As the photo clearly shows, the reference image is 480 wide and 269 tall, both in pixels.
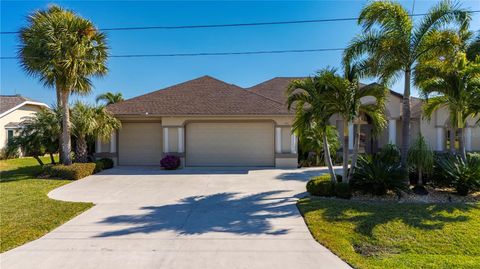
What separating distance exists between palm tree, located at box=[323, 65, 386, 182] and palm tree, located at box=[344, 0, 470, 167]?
3.09 ft

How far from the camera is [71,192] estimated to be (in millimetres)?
9320

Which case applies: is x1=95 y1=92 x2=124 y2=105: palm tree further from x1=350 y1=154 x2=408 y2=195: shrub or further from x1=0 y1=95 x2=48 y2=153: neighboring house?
x1=350 y1=154 x2=408 y2=195: shrub

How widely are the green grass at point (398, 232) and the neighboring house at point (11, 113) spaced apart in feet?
74.8

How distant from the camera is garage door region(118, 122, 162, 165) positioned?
1576 cm

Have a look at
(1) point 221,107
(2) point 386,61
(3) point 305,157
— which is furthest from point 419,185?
(1) point 221,107

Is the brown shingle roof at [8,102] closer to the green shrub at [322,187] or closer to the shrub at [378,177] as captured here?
the green shrub at [322,187]

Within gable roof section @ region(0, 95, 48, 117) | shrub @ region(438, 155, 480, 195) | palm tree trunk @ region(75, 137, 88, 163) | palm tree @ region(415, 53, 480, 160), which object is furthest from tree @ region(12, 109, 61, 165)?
shrub @ region(438, 155, 480, 195)

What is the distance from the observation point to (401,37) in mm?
8125

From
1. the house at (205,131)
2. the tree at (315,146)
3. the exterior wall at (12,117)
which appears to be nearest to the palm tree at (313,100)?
the house at (205,131)

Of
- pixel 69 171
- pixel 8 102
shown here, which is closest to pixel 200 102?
pixel 69 171

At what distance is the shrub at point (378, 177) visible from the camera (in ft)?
25.8

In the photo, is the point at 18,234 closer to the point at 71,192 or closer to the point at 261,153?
the point at 71,192

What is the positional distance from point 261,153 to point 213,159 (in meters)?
2.74

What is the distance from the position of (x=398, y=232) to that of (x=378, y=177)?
2.63 metres
